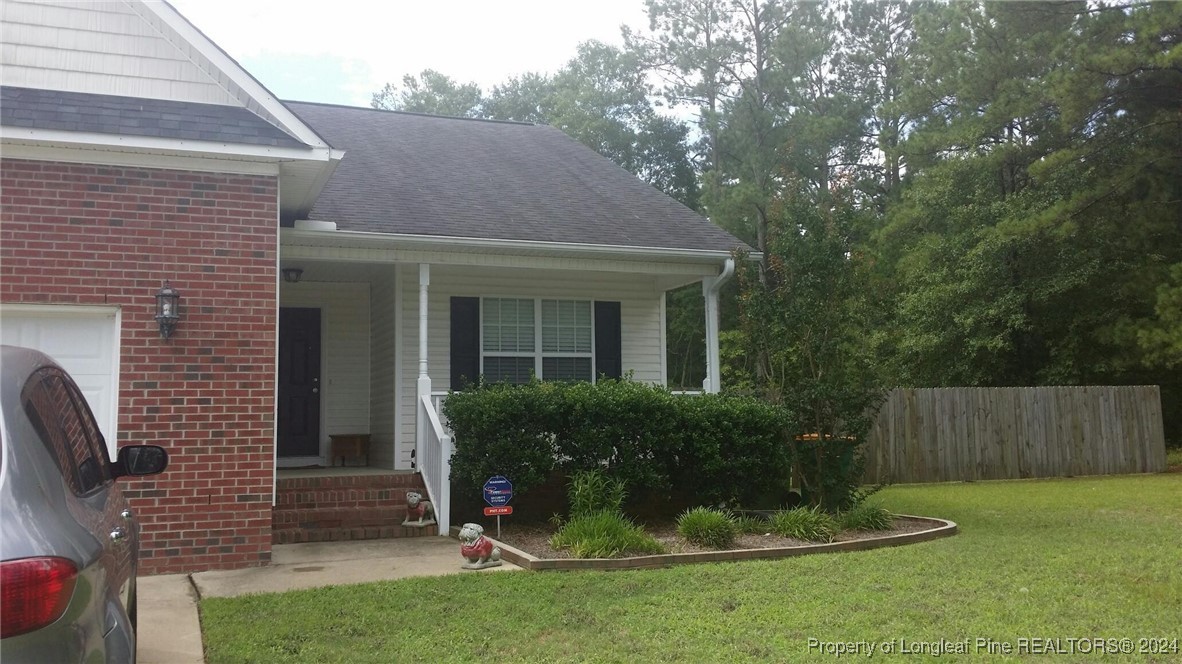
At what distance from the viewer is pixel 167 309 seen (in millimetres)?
7398

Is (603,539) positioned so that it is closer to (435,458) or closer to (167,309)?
(435,458)

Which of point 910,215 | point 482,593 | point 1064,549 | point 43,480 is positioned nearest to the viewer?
point 43,480

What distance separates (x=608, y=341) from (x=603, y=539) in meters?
5.12

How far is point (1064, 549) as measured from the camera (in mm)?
7785

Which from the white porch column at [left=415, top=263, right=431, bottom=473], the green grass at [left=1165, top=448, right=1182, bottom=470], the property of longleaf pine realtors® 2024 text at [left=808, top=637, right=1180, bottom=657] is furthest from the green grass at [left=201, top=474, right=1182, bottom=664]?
the green grass at [left=1165, top=448, right=1182, bottom=470]

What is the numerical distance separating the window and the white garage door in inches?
202

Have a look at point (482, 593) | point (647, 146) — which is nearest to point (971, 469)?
point (482, 593)

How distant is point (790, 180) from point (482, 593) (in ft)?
23.0

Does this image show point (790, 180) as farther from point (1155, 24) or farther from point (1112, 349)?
point (1112, 349)

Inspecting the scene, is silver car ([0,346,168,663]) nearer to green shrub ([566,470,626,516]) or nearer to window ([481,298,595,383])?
green shrub ([566,470,626,516])

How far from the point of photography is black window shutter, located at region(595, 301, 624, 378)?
12.5m

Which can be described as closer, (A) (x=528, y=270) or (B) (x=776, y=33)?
(A) (x=528, y=270)

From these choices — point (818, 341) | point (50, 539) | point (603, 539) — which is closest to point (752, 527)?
point (603, 539)

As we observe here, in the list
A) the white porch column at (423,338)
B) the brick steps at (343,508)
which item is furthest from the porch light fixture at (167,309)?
the white porch column at (423,338)
